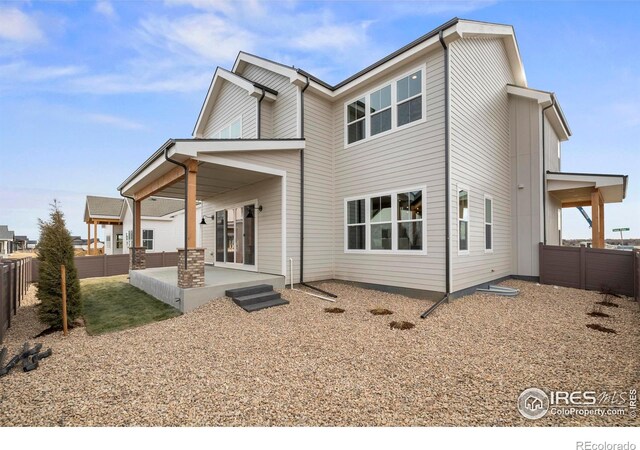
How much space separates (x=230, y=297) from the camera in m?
7.13

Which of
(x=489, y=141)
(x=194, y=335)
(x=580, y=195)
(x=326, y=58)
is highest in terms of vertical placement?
(x=326, y=58)

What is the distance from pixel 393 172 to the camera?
8.31 m

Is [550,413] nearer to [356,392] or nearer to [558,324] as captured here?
[356,392]

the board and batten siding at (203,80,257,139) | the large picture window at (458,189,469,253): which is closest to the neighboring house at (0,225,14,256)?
the board and batten siding at (203,80,257,139)

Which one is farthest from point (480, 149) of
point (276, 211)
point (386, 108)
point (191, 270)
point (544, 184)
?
point (191, 270)

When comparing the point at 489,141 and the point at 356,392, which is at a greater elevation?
the point at 489,141

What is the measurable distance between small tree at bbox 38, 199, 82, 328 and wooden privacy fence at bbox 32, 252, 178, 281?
976cm

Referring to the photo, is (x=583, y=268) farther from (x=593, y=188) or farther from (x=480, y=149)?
(x=480, y=149)

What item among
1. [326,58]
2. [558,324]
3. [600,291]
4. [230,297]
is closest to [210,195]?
[230,297]

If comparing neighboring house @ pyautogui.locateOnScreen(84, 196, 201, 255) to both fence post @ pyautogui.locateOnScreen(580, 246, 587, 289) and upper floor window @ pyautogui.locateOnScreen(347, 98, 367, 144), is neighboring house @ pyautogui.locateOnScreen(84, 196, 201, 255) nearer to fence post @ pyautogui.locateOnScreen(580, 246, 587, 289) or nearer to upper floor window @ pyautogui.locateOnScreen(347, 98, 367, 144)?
upper floor window @ pyautogui.locateOnScreen(347, 98, 367, 144)

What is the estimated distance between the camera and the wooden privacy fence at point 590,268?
27.2ft

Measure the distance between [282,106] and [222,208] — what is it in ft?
15.2

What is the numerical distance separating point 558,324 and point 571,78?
37.9ft

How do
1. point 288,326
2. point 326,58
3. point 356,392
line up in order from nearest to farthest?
point 356,392, point 288,326, point 326,58
